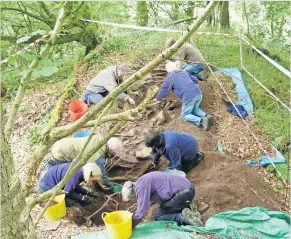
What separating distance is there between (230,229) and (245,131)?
256 centimetres

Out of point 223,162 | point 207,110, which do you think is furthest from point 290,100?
point 223,162

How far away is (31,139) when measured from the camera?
6.94 m

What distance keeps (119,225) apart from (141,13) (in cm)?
1032

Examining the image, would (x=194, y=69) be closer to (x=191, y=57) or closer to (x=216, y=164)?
(x=191, y=57)

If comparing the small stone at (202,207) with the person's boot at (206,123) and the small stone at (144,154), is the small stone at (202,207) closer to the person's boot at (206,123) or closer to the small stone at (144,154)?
the small stone at (144,154)

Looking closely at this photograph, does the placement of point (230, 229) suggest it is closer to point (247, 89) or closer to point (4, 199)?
point (4, 199)

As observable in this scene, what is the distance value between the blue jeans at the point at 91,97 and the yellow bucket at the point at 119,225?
339 centimetres

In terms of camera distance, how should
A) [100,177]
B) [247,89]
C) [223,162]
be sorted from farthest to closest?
[247,89] → [223,162] → [100,177]

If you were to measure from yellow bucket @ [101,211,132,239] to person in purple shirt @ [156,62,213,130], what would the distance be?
2856 millimetres

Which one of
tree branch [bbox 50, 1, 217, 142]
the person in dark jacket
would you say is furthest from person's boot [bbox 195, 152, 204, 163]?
tree branch [bbox 50, 1, 217, 142]

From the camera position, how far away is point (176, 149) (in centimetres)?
549

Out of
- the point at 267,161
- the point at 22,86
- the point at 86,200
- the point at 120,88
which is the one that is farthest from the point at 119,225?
the point at 267,161

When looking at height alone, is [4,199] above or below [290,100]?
above

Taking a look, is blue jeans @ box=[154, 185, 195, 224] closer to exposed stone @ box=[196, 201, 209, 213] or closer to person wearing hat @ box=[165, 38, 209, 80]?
exposed stone @ box=[196, 201, 209, 213]
